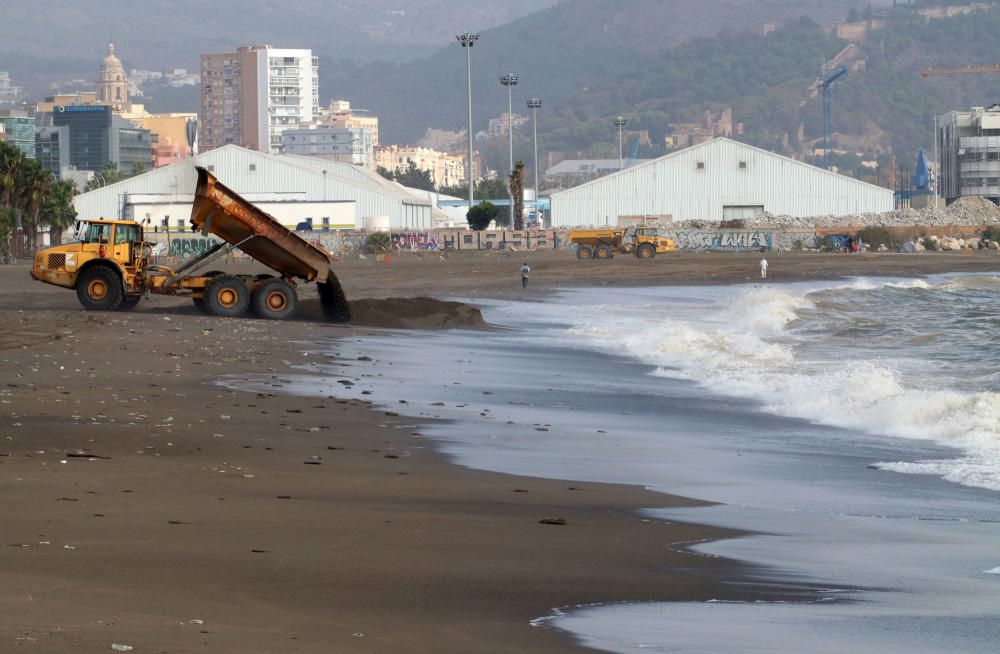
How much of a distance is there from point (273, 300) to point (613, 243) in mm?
52454

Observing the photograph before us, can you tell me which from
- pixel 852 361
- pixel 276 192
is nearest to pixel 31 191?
pixel 276 192

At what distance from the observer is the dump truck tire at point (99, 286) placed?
32812 millimetres

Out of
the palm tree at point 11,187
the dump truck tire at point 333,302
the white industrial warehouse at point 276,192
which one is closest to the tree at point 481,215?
the white industrial warehouse at point 276,192

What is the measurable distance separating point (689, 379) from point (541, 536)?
1465 centimetres

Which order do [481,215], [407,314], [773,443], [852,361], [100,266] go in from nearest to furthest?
[773,443] < [852,361] < [100,266] < [407,314] < [481,215]

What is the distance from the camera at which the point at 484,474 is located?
12.4 metres

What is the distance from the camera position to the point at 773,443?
624 inches

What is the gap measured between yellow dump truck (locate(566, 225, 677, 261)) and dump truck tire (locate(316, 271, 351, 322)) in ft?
160

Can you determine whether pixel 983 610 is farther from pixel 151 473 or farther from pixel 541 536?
pixel 151 473

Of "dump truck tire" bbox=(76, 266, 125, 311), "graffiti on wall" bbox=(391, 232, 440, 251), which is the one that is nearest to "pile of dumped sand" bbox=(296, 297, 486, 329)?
"dump truck tire" bbox=(76, 266, 125, 311)

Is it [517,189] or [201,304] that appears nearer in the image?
[201,304]

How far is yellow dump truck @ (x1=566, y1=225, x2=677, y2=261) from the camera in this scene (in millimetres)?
83125

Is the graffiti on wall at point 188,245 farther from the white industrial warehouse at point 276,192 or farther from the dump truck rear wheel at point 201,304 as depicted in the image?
the dump truck rear wheel at point 201,304

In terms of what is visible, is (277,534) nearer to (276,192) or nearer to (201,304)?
(201,304)
